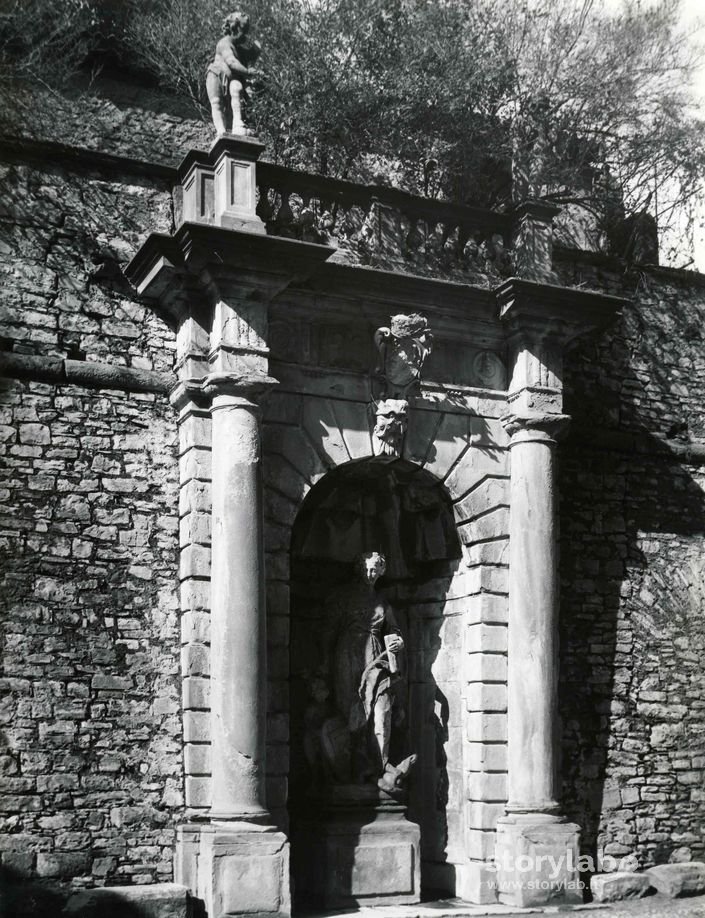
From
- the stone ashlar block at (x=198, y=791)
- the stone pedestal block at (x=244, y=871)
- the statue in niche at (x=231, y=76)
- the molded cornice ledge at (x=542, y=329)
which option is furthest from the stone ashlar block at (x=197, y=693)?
the statue in niche at (x=231, y=76)

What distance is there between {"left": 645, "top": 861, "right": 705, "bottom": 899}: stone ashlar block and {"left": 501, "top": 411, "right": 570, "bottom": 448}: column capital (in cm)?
359

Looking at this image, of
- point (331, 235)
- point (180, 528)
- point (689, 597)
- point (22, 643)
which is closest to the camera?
point (22, 643)

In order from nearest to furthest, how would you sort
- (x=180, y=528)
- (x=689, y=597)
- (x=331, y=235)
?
(x=180, y=528)
(x=331, y=235)
(x=689, y=597)

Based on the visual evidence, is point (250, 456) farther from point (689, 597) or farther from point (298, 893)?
point (689, 597)

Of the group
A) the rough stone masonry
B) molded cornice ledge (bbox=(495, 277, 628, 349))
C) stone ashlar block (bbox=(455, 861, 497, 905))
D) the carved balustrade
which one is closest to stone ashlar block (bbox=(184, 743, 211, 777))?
the rough stone masonry

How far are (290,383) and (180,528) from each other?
52.7 inches

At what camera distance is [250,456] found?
30.8 ft

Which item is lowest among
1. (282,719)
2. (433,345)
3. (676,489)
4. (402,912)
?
(402,912)

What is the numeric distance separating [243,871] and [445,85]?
23.7ft

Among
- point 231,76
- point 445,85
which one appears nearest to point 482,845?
point 231,76

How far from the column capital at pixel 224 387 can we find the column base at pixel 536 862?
3.68m

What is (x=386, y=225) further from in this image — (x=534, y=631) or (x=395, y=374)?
(x=534, y=631)

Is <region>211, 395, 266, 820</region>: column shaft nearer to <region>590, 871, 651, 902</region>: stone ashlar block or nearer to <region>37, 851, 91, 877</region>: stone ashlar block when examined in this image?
<region>37, 851, 91, 877</region>: stone ashlar block

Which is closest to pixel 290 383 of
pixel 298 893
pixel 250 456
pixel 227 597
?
pixel 250 456
